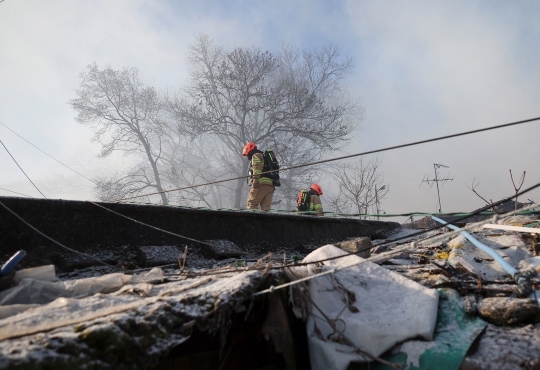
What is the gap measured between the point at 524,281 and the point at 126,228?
340 cm

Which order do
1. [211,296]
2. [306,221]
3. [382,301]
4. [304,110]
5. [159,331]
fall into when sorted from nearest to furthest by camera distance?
[159,331]
[211,296]
[382,301]
[306,221]
[304,110]

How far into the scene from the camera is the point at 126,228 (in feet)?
12.4

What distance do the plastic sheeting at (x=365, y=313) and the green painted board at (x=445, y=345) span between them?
0.06m

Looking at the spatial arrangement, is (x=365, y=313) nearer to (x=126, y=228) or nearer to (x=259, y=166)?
(x=126, y=228)

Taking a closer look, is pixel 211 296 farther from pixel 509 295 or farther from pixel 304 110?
pixel 304 110

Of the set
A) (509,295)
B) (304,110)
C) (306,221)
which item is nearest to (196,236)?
(306,221)

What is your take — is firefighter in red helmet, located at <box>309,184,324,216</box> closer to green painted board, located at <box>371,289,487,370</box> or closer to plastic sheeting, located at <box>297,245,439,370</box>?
plastic sheeting, located at <box>297,245,439,370</box>

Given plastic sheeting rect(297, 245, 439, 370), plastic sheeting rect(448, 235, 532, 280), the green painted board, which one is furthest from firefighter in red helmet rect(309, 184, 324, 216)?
the green painted board

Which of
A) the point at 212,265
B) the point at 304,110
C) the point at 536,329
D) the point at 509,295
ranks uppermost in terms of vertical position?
the point at 304,110

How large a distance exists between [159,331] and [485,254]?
2726 mm

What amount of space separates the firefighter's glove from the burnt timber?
118 inches

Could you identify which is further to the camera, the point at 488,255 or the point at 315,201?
the point at 315,201

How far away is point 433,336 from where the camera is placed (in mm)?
1851

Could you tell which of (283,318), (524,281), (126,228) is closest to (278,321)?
(283,318)
